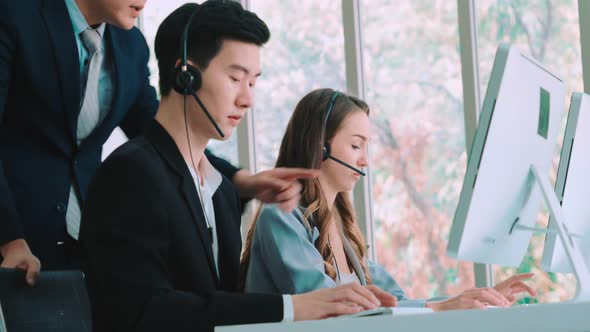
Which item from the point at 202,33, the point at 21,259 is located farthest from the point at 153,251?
the point at 202,33

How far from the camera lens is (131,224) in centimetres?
148

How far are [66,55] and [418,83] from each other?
8.47 ft

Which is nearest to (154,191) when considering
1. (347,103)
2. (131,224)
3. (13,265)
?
(131,224)

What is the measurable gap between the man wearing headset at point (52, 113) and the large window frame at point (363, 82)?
2.43 meters

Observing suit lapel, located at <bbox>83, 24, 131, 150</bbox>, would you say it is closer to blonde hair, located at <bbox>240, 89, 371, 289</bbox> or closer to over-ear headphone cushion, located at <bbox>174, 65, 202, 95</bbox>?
over-ear headphone cushion, located at <bbox>174, 65, 202, 95</bbox>

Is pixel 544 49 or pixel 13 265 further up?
pixel 544 49

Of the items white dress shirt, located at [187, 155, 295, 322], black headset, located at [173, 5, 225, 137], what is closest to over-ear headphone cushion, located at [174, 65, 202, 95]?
black headset, located at [173, 5, 225, 137]

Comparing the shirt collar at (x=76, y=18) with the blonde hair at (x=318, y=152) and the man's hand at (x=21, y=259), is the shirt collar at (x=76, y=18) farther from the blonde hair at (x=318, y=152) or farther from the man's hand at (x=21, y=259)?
the blonde hair at (x=318, y=152)

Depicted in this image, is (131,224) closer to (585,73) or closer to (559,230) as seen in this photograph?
(559,230)

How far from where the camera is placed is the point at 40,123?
1873 mm

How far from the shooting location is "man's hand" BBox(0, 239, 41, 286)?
1.61 meters

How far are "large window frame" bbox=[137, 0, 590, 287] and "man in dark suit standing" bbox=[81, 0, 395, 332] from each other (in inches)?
95.6

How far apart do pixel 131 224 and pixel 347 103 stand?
1.28 metres

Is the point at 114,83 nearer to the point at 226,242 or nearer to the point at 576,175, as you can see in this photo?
the point at 226,242
